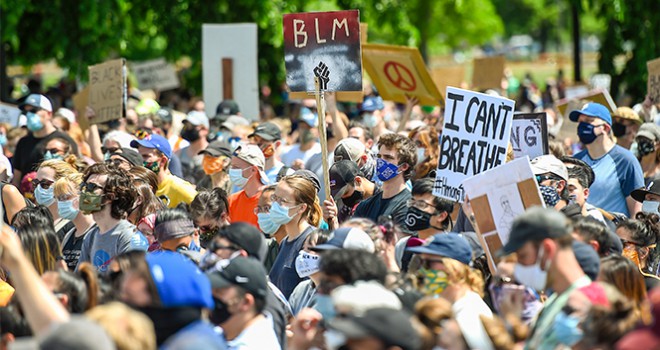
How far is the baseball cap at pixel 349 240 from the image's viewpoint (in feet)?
20.5

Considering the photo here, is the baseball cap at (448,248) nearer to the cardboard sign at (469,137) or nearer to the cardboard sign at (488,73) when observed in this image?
the cardboard sign at (469,137)

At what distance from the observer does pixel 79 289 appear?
218 inches

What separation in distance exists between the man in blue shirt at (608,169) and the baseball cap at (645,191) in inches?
10.9

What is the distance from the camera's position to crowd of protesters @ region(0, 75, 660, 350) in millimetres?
4809

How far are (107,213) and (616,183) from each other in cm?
422

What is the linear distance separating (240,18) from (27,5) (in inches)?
133

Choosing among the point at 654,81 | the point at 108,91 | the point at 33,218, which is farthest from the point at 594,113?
the point at 108,91

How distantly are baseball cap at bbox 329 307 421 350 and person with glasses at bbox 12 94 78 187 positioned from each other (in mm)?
7649

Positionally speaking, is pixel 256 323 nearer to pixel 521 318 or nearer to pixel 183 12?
pixel 521 318

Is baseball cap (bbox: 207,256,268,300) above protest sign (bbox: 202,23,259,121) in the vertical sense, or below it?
below

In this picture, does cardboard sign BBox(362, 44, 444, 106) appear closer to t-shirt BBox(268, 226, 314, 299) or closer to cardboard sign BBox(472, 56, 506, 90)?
cardboard sign BBox(472, 56, 506, 90)

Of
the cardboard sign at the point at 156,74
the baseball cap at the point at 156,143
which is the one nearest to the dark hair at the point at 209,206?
the baseball cap at the point at 156,143

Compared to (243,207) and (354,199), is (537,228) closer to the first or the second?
(354,199)

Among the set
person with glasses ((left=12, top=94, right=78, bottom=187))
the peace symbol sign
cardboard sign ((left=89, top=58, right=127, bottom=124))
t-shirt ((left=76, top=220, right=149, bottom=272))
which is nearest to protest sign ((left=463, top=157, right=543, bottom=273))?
t-shirt ((left=76, top=220, right=149, bottom=272))
